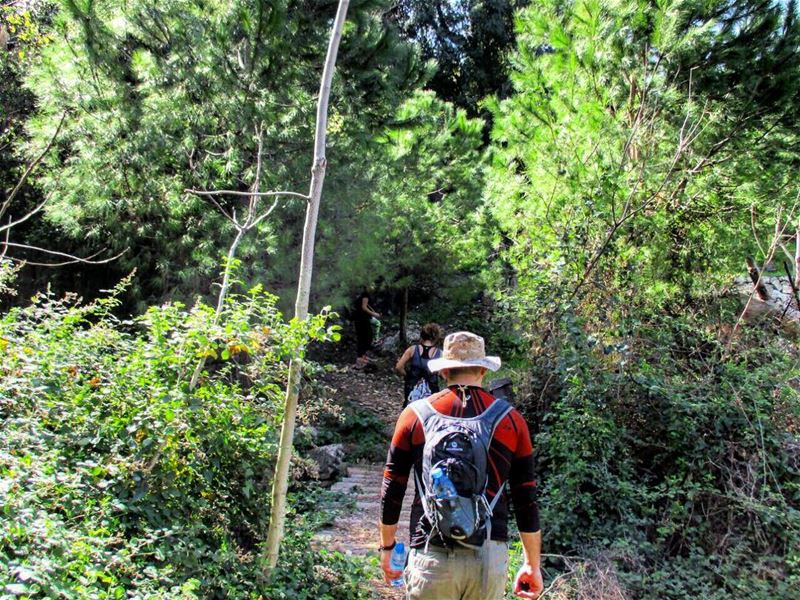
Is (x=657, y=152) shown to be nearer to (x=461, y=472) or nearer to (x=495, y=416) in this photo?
(x=495, y=416)

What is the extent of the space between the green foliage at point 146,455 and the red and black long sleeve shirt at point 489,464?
968 millimetres

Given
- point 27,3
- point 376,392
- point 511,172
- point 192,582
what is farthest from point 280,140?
point 27,3

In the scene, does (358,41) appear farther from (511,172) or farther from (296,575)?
(296,575)

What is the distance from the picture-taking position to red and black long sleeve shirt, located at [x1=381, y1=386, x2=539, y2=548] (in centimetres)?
256

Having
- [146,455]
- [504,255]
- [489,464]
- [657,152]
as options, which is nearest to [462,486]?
[489,464]

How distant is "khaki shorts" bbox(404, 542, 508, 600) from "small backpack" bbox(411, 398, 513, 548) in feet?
0.19

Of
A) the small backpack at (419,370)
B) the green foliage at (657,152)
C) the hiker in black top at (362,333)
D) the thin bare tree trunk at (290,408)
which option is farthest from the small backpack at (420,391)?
the hiker in black top at (362,333)

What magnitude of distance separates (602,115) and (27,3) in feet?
28.7

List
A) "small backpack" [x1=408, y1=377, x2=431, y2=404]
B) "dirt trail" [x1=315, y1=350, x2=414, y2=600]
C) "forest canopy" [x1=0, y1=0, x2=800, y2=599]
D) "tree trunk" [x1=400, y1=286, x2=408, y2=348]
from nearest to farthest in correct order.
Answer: "forest canopy" [x1=0, y1=0, x2=800, y2=599]
"dirt trail" [x1=315, y1=350, x2=414, y2=600]
"small backpack" [x1=408, y1=377, x2=431, y2=404]
"tree trunk" [x1=400, y1=286, x2=408, y2=348]

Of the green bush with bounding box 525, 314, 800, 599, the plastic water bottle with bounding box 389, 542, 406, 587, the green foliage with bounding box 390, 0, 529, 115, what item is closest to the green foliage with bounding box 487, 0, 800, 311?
the green bush with bounding box 525, 314, 800, 599

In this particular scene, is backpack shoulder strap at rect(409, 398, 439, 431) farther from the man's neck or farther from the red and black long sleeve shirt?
the man's neck

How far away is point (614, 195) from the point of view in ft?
20.5

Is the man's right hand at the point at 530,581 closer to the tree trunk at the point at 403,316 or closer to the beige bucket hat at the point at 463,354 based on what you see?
the beige bucket hat at the point at 463,354

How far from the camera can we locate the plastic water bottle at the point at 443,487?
A: 2.42 m
